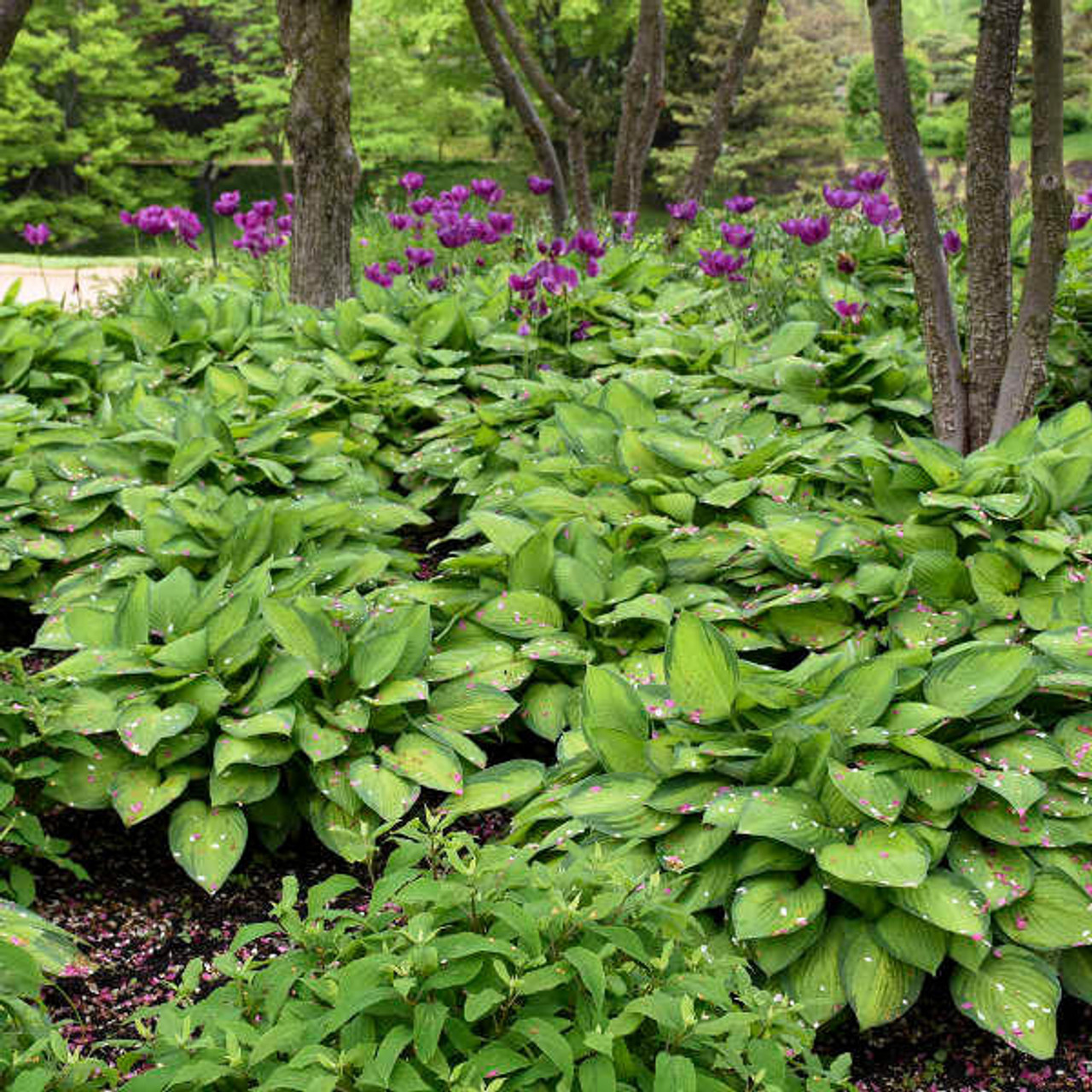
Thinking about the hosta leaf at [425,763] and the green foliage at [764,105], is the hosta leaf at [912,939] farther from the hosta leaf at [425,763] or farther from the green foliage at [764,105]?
the green foliage at [764,105]

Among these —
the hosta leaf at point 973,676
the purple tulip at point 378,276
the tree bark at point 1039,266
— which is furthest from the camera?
the purple tulip at point 378,276

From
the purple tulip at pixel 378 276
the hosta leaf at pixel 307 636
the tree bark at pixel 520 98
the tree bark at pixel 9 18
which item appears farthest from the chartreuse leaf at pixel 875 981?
the tree bark at pixel 520 98

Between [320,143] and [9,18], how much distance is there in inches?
148

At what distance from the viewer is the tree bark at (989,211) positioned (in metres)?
3.49

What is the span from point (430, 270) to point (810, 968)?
5.40 metres

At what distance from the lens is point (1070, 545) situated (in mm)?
2951

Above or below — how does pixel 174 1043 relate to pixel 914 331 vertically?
below

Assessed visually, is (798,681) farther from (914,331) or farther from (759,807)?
(914,331)

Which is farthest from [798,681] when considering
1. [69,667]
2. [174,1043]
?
[69,667]

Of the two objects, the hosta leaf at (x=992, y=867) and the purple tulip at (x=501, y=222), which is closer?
the hosta leaf at (x=992, y=867)

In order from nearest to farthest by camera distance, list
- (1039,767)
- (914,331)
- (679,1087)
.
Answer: (679,1087) < (1039,767) < (914,331)

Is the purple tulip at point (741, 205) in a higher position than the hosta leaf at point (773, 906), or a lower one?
higher

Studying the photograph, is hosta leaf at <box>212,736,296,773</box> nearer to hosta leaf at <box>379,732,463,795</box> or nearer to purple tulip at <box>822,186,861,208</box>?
hosta leaf at <box>379,732,463,795</box>

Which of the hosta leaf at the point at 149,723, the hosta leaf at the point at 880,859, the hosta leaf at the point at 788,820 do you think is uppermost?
the hosta leaf at the point at 149,723
